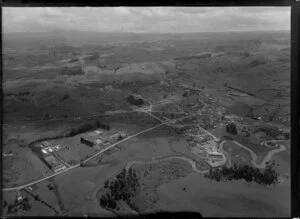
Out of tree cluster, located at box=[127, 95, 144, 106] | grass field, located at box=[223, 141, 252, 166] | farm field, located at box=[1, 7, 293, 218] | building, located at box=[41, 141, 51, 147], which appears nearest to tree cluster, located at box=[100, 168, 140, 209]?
farm field, located at box=[1, 7, 293, 218]

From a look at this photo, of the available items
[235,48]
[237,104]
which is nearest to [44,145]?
[237,104]

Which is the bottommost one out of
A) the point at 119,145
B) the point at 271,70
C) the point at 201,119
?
the point at 119,145

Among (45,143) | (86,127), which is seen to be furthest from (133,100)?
(45,143)

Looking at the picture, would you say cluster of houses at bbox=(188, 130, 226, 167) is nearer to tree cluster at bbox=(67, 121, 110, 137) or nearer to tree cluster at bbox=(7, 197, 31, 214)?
tree cluster at bbox=(67, 121, 110, 137)

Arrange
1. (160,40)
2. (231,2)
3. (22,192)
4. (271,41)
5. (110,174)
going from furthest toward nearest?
1. (160,40)
2. (271,41)
3. (110,174)
4. (22,192)
5. (231,2)

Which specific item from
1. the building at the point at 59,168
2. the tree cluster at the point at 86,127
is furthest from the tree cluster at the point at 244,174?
the building at the point at 59,168

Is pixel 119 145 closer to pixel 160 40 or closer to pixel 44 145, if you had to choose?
pixel 44 145

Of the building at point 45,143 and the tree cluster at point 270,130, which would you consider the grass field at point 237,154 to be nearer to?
the tree cluster at point 270,130

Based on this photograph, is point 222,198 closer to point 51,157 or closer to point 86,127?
point 86,127
